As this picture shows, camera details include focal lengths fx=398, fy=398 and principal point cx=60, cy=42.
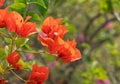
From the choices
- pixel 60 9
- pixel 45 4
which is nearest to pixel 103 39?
pixel 60 9

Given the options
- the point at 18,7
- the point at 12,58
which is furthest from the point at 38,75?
the point at 18,7

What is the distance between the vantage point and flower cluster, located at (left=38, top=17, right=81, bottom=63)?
1.31 m

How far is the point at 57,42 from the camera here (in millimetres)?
1317

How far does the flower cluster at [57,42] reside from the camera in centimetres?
131

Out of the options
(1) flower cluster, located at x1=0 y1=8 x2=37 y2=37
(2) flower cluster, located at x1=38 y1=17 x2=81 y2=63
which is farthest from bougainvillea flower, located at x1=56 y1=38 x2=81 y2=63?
(1) flower cluster, located at x1=0 y1=8 x2=37 y2=37

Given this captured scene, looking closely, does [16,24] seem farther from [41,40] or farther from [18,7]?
[18,7]

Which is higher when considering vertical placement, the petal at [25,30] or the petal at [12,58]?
the petal at [25,30]

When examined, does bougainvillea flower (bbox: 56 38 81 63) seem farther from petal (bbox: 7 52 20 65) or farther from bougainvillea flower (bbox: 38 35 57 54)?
petal (bbox: 7 52 20 65)

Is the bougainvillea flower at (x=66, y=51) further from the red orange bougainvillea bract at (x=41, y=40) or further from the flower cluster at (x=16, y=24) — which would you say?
the flower cluster at (x=16, y=24)

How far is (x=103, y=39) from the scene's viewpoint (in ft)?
17.1

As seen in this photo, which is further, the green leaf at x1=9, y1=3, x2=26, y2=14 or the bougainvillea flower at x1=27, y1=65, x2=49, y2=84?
the green leaf at x1=9, y1=3, x2=26, y2=14

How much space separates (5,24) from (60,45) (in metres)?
0.20

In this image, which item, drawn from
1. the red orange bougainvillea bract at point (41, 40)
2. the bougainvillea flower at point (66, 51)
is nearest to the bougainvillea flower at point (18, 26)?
the red orange bougainvillea bract at point (41, 40)

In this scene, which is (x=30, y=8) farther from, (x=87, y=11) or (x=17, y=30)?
(x=87, y=11)
